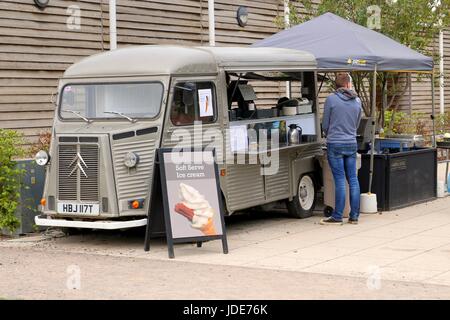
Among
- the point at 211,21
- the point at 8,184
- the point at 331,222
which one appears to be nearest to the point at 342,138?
the point at 331,222

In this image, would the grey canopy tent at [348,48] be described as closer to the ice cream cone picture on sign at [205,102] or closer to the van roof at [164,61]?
the van roof at [164,61]

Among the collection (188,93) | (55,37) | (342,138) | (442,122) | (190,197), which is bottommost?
(190,197)

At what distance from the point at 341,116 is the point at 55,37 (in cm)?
577

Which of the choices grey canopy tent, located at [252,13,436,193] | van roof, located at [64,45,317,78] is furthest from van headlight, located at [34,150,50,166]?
grey canopy tent, located at [252,13,436,193]

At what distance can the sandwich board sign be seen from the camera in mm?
9594

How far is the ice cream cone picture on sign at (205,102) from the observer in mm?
10516

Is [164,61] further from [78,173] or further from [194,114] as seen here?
[78,173]

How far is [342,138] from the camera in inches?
447

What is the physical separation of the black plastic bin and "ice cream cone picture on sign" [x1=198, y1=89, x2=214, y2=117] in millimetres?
3227

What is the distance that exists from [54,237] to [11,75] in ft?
13.1

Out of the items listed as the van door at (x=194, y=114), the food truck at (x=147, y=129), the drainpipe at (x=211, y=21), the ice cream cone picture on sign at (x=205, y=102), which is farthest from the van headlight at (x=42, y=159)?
the drainpipe at (x=211, y=21)

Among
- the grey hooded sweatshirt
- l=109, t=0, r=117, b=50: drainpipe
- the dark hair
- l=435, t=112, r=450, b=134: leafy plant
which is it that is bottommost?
l=435, t=112, r=450, b=134: leafy plant

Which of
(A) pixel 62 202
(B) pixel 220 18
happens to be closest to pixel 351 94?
(A) pixel 62 202

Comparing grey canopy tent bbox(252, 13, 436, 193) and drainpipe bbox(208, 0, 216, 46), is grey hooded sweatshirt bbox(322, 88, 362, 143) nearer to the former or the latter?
grey canopy tent bbox(252, 13, 436, 193)
